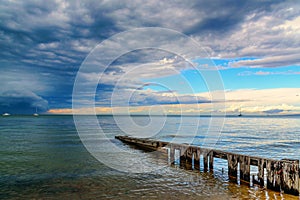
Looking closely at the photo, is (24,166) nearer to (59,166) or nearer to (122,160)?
(59,166)

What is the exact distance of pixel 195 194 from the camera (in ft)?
39.3

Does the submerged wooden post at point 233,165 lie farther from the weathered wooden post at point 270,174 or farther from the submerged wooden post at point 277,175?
the submerged wooden post at point 277,175

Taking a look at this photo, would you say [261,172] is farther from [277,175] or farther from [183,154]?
[183,154]

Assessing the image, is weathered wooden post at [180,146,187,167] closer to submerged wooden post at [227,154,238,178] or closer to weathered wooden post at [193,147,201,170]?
weathered wooden post at [193,147,201,170]

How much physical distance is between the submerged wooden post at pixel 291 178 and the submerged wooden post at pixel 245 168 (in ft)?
7.47

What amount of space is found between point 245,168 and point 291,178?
2.89m

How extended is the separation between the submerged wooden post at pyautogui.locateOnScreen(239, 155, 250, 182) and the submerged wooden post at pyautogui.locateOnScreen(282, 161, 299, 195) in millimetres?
2277

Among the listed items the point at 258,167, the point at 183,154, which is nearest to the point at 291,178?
the point at 258,167

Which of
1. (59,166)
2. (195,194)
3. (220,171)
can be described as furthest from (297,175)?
(59,166)

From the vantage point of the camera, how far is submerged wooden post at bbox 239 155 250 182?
14.1m

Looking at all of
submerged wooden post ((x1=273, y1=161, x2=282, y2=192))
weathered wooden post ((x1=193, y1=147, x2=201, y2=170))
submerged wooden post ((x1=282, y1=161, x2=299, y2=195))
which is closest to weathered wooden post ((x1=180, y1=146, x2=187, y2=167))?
weathered wooden post ((x1=193, y1=147, x2=201, y2=170))

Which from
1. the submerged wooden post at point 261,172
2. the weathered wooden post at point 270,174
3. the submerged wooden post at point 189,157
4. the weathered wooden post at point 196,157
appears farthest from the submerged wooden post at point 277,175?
the submerged wooden post at point 189,157

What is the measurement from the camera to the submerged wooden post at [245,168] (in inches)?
555

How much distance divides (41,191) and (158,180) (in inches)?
253
